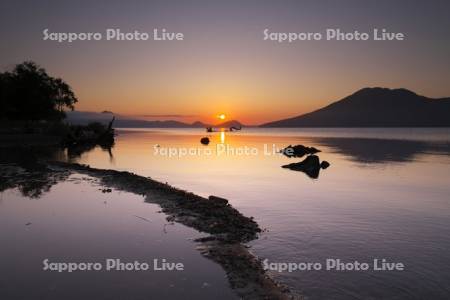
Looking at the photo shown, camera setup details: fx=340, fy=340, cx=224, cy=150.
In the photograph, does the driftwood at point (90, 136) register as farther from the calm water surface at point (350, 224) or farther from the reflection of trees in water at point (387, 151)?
the reflection of trees in water at point (387, 151)

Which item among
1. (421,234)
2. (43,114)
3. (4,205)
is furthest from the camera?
(43,114)

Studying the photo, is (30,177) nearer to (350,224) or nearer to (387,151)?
(350,224)

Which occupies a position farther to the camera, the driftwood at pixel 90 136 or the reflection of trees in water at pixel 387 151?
the driftwood at pixel 90 136

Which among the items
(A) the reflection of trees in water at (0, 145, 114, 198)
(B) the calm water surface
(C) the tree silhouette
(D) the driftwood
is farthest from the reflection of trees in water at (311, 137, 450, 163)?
(C) the tree silhouette

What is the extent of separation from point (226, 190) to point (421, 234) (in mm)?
13678

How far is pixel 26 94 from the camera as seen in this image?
81688 mm

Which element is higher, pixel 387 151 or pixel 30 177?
pixel 387 151

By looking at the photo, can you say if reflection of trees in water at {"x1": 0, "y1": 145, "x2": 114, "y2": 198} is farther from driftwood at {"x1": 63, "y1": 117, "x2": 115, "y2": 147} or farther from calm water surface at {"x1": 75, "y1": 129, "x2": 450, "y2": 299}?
driftwood at {"x1": 63, "y1": 117, "x2": 115, "y2": 147}

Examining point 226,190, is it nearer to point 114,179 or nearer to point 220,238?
point 114,179

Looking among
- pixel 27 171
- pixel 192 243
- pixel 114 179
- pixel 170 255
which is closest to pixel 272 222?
pixel 192 243

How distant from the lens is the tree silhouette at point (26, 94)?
260ft

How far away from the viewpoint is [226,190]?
83.4ft

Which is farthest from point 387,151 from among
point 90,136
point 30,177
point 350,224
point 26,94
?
point 26,94

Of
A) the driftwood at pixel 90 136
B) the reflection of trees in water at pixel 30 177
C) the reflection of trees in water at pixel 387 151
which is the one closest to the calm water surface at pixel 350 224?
the reflection of trees in water at pixel 30 177
